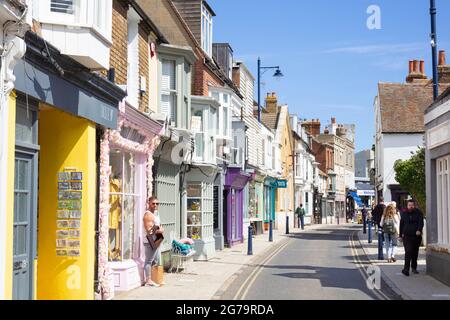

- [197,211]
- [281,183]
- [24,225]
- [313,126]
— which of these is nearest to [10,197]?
[24,225]

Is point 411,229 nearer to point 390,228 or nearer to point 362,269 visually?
point 362,269

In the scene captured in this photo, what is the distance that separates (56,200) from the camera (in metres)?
11.1

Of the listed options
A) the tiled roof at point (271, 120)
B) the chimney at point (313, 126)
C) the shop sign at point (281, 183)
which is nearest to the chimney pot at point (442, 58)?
the shop sign at point (281, 183)

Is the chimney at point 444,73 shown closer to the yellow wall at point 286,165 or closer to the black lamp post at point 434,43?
the yellow wall at point 286,165

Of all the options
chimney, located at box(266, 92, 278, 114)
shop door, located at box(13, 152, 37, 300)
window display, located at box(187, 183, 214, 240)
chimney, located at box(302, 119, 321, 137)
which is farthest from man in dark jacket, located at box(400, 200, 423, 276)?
chimney, located at box(302, 119, 321, 137)

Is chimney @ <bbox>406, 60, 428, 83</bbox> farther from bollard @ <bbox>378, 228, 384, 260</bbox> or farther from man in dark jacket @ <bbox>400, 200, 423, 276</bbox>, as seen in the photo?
man in dark jacket @ <bbox>400, 200, 423, 276</bbox>

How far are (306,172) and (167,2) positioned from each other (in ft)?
133

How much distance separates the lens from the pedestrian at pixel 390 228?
67.2 feet

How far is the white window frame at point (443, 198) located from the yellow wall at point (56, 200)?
8.28 metres

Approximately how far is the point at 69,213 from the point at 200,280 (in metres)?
5.78

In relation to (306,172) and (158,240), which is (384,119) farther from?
(158,240)

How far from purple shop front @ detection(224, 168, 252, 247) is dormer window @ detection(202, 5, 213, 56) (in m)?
5.13

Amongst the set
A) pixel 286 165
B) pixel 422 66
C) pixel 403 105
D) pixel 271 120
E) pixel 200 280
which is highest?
pixel 422 66

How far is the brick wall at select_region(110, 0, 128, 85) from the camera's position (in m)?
13.5
